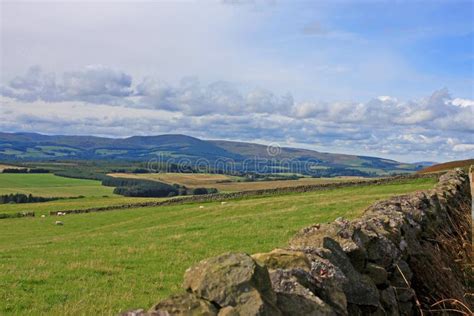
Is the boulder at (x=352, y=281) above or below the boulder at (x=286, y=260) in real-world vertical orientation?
below

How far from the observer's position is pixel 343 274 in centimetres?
508

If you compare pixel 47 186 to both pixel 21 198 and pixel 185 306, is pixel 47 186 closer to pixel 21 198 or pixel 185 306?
pixel 21 198

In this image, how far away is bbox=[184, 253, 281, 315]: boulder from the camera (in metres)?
3.54

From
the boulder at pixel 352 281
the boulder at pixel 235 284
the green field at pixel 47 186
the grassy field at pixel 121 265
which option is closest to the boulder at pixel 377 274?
the boulder at pixel 352 281

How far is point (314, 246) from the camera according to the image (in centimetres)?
551

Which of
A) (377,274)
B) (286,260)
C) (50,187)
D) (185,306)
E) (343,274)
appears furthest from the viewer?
(50,187)

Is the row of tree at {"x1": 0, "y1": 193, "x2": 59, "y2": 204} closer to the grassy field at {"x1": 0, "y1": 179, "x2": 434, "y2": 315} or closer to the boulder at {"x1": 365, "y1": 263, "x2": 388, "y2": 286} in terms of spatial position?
the grassy field at {"x1": 0, "y1": 179, "x2": 434, "y2": 315}

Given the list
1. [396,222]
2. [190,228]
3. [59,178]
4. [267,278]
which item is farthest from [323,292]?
[59,178]

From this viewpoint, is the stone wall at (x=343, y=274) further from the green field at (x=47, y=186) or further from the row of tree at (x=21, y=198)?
the green field at (x=47, y=186)

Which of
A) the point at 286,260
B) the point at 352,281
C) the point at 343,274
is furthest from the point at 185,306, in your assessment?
the point at 352,281

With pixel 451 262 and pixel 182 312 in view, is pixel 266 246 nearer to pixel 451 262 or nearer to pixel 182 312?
Answer: pixel 451 262

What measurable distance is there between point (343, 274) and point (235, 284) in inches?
71.0

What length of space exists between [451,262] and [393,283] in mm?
3227

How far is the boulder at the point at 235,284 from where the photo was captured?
3.54 metres
